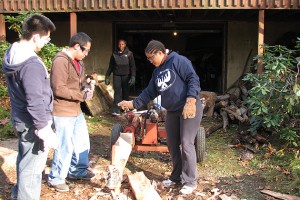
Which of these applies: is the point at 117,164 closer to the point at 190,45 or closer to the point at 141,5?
the point at 141,5

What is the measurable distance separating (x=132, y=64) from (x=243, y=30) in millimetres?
3502

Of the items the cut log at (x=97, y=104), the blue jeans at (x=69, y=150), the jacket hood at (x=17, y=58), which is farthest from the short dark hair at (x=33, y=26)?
the cut log at (x=97, y=104)

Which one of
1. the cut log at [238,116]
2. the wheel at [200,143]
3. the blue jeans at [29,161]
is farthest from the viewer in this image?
the cut log at [238,116]

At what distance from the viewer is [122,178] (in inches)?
176

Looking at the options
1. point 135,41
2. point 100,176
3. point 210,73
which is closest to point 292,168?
point 100,176

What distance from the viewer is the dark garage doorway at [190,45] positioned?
11.9m

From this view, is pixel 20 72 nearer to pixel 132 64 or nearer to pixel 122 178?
pixel 122 178

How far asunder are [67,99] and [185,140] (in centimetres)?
143

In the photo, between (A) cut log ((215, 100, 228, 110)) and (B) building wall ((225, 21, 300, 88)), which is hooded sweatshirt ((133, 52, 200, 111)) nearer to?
(A) cut log ((215, 100, 228, 110))

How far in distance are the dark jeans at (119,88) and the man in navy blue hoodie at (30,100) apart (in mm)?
5569

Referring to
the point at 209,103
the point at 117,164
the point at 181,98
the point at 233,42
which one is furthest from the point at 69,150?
the point at 233,42

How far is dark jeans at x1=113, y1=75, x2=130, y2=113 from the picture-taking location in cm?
895

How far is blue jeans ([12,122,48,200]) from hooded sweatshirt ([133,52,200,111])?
5.07 feet

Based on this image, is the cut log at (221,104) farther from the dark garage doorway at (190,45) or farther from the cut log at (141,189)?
the cut log at (141,189)
